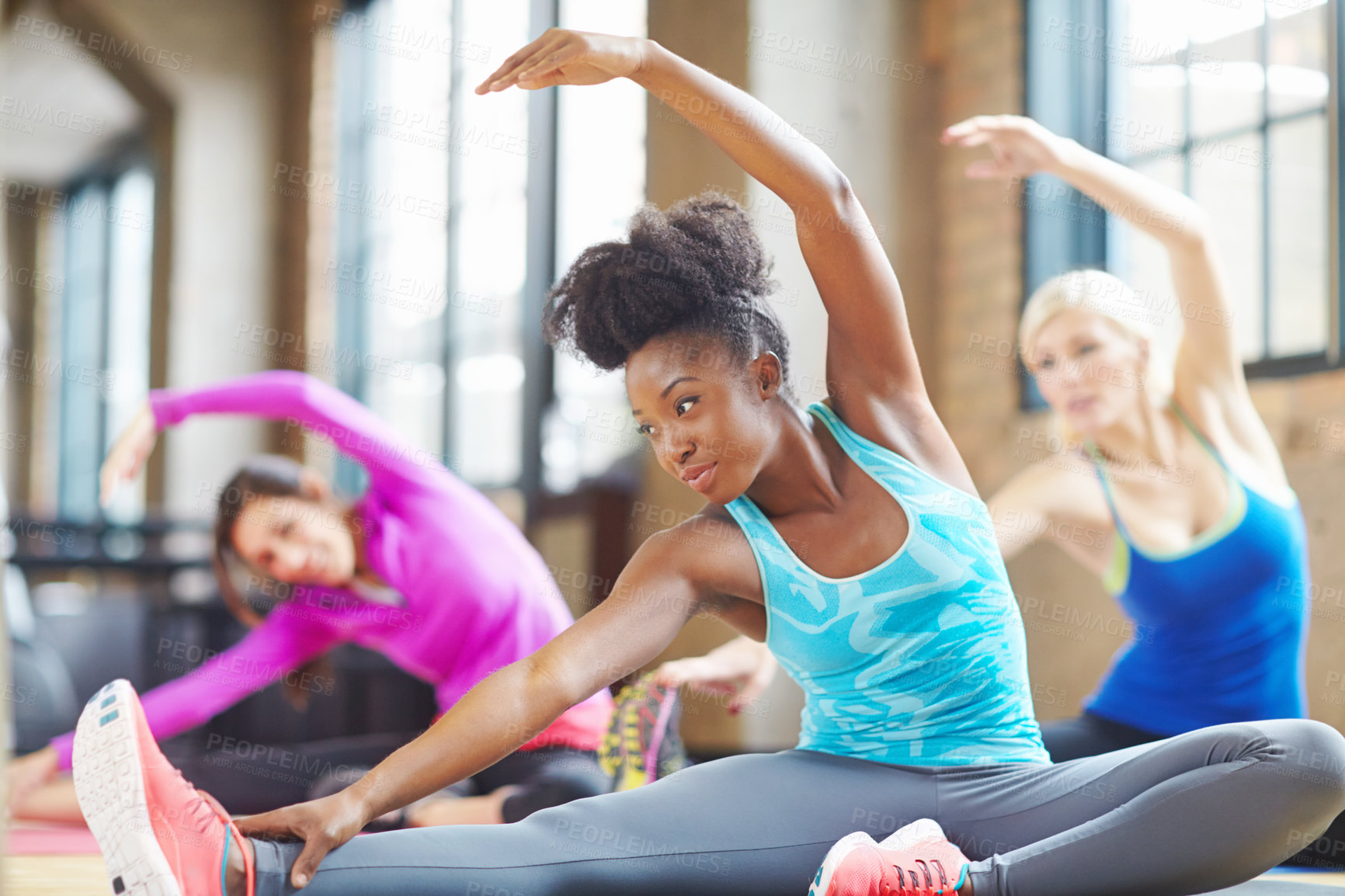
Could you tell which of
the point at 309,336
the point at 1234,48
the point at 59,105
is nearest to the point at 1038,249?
the point at 1234,48

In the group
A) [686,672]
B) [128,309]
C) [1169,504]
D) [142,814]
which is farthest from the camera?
[128,309]

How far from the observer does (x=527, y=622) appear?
216cm

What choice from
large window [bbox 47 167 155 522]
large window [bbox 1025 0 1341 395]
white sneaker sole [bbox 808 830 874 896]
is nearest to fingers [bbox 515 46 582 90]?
white sneaker sole [bbox 808 830 874 896]

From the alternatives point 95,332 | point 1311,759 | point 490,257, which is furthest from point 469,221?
point 1311,759

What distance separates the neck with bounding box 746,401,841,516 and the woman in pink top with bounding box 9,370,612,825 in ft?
2.82

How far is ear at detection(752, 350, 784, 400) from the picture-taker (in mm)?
1331

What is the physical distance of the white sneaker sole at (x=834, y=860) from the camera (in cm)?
110

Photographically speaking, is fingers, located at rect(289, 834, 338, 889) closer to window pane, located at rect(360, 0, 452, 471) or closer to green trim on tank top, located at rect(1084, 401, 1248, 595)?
green trim on tank top, located at rect(1084, 401, 1248, 595)

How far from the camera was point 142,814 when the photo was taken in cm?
102

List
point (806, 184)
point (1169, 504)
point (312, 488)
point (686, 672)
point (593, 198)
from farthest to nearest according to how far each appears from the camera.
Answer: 1. point (593, 198)
2. point (312, 488)
3. point (1169, 504)
4. point (686, 672)
5. point (806, 184)

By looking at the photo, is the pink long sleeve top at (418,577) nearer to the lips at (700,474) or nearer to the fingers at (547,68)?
the lips at (700,474)

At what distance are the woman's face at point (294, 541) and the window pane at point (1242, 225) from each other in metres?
1.94

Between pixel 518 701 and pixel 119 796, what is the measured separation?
1.16ft

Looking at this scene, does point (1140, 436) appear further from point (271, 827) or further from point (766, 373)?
point (271, 827)
